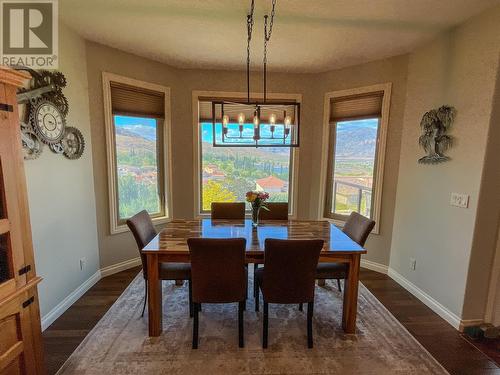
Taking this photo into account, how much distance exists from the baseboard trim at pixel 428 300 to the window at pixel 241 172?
5.44 feet

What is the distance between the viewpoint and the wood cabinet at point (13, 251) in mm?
1194

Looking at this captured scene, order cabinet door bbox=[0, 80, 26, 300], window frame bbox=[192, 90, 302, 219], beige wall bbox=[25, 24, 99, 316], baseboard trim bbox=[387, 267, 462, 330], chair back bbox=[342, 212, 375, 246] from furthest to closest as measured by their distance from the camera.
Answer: window frame bbox=[192, 90, 302, 219]
chair back bbox=[342, 212, 375, 246]
baseboard trim bbox=[387, 267, 462, 330]
beige wall bbox=[25, 24, 99, 316]
cabinet door bbox=[0, 80, 26, 300]

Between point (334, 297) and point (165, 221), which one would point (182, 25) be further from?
point (334, 297)

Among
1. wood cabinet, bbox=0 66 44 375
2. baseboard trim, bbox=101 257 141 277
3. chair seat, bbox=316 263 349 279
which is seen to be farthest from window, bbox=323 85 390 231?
wood cabinet, bbox=0 66 44 375

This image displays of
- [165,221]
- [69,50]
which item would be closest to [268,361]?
[165,221]

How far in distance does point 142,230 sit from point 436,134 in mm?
3015

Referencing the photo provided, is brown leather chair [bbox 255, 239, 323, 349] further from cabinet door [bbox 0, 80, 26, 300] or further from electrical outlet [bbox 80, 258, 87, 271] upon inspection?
electrical outlet [bbox 80, 258, 87, 271]

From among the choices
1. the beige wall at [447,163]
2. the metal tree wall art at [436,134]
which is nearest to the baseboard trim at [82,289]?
the beige wall at [447,163]

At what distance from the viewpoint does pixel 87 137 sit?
2.82 meters

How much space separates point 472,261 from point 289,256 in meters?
1.66

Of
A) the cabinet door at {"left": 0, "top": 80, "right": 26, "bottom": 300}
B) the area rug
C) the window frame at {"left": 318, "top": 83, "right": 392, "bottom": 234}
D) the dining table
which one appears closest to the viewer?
the cabinet door at {"left": 0, "top": 80, "right": 26, "bottom": 300}

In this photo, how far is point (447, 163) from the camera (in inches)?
95.6

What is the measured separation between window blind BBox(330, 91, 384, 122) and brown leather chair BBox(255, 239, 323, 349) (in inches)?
91.4

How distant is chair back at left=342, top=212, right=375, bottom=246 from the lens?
7.88 ft
